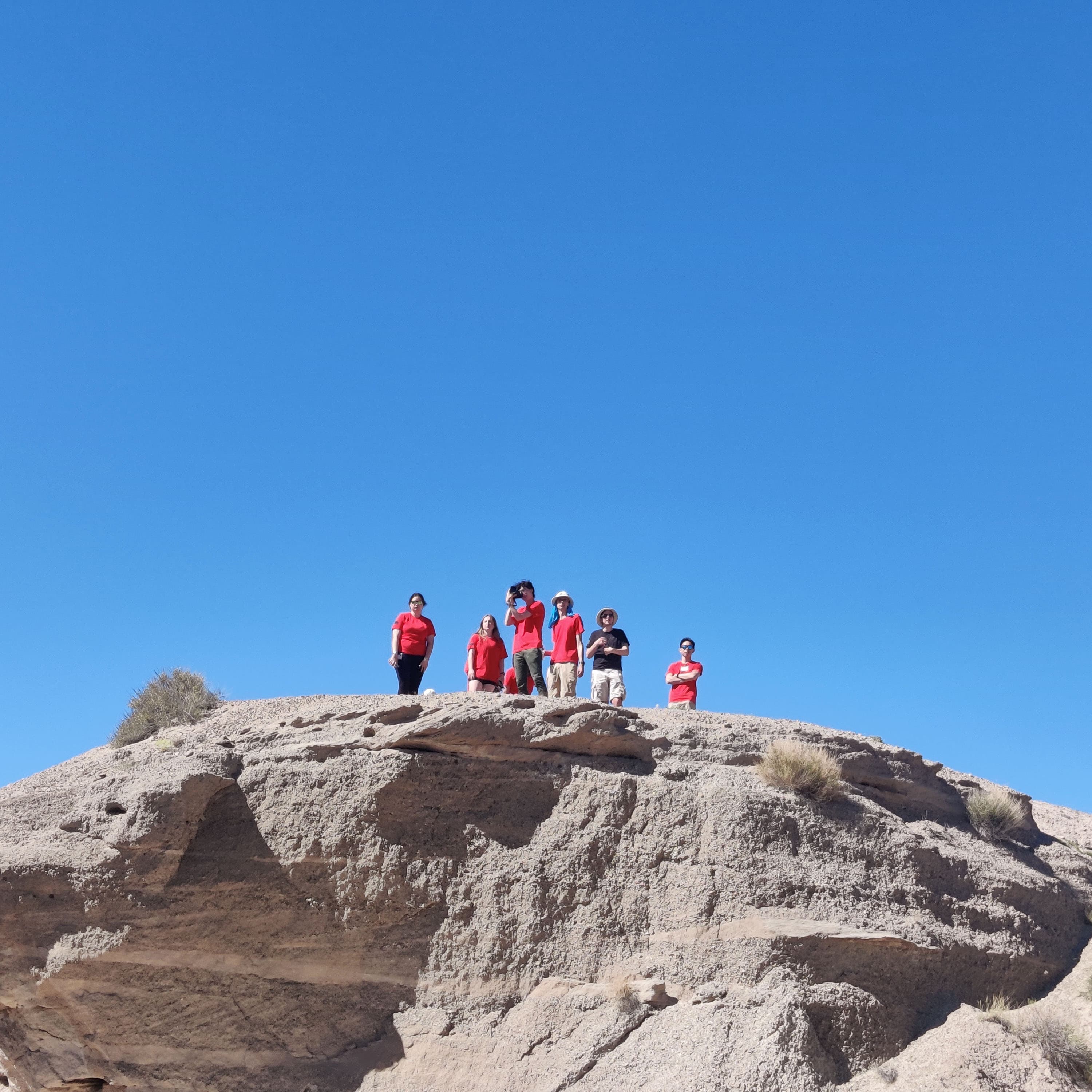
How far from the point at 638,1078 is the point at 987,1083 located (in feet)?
9.13

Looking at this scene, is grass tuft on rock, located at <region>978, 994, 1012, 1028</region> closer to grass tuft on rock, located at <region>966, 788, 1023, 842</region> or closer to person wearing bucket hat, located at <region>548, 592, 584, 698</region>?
grass tuft on rock, located at <region>966, 788, 1023, 842</region>

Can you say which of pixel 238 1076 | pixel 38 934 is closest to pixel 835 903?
pixel 238 1076

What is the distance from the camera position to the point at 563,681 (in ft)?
43.4

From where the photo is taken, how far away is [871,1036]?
9234 millimetres

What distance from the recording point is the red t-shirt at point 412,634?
43.0 ft

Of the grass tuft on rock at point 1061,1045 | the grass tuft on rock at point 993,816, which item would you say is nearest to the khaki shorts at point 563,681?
the grass tuft on rock at point 993,816

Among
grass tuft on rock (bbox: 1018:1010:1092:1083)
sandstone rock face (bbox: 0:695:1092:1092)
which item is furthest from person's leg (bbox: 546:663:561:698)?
grass tuft on rock (bbox: 1018:1010:1092:1083)

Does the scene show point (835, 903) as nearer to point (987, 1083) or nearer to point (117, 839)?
point (987, 1083)

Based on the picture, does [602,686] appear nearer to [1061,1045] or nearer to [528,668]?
[528,668]

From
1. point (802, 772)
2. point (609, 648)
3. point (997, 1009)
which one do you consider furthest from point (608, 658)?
point (997, 1009)

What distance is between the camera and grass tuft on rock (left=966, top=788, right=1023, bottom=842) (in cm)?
1197

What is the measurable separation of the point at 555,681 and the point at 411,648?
71.4 inches

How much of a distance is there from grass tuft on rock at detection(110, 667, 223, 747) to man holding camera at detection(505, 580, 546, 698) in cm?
413

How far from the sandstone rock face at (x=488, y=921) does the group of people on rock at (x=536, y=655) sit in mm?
1936
